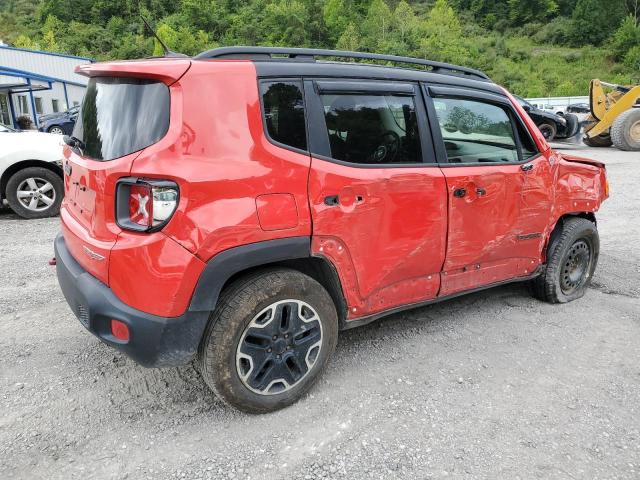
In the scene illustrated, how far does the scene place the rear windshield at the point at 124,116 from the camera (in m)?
2.28

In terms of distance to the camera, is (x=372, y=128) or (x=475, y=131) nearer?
(x=372, y=128)

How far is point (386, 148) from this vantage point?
2879mm

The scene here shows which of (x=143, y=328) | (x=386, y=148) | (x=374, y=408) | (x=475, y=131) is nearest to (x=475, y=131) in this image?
(x=475, y=131)

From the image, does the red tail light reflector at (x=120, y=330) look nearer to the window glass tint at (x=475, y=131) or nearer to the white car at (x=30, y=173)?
the window glass tint at (x=475, y=131)

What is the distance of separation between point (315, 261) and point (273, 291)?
341mm

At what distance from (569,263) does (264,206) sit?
9.54 ft

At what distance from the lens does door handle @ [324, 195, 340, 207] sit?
2.57m

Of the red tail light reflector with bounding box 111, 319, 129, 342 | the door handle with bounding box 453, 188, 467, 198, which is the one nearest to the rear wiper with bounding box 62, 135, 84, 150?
the red tail light reflector with bounding box 111, 319, 129, 342

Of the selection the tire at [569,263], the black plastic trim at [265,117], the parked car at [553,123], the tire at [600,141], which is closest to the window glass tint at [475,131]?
the tire at [569,263]

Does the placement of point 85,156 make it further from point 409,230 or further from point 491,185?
point 491,185

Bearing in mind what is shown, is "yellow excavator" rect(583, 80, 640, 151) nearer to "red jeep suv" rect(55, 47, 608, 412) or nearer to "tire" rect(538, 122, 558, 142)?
"tire" rect(538, 122, 558, 142)

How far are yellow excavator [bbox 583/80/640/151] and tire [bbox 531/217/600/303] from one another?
12.8 m

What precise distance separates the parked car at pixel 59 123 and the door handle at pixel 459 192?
758 inches

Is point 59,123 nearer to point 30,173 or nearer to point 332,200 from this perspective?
point 30,173
